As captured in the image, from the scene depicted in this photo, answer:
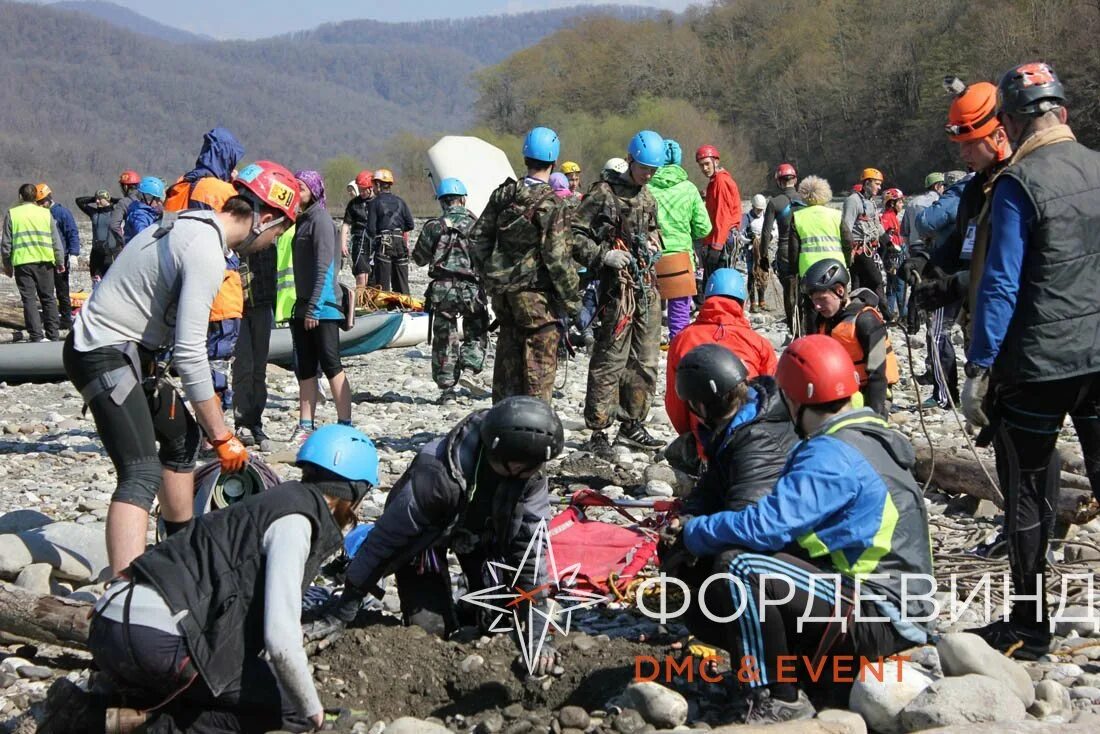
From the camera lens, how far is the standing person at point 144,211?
936 cm

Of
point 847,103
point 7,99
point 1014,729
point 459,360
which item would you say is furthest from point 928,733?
point 7,99

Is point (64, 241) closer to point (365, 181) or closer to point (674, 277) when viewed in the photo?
point (365, 181)

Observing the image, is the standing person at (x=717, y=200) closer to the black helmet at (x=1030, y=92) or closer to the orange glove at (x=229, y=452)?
the black helmet at (x=1030, y=92)

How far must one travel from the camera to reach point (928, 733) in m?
3.44

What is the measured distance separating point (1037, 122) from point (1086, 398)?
957 millimetres

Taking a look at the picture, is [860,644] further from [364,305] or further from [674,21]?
[674,21]

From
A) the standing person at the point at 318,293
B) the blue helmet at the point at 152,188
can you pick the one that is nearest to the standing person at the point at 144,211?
the blue helmet at the point at 152,188

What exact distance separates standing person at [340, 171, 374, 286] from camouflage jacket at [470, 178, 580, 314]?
337 inches

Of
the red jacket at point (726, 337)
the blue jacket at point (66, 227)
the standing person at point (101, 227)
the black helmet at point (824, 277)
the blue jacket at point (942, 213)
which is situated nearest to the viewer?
the red jacket at point (726, 337)

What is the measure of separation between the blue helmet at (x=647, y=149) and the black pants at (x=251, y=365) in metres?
2.59

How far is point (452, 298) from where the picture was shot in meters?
10.2

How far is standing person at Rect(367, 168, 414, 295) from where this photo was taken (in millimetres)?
15875

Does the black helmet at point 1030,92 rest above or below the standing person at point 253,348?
above

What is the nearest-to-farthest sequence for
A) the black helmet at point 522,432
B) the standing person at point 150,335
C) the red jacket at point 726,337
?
the black helmet at point 522,432 → the standing person at point 150,335 → the red jacket at point 726,337
